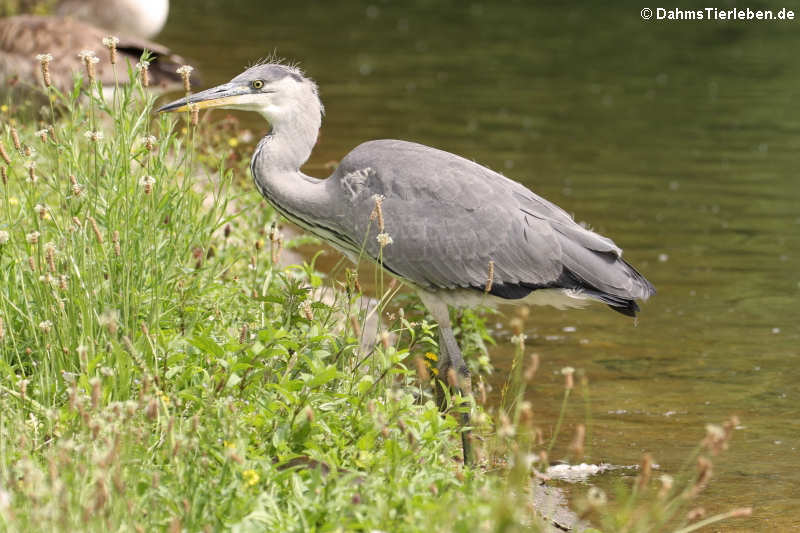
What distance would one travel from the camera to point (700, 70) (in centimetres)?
1650

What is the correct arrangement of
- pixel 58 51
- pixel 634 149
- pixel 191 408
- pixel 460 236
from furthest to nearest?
pixel 634 149 < pixel 58 51 < pixel 460 236 < pixel 191 408

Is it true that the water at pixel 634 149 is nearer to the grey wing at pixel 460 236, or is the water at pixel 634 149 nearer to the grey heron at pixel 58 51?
the grey wing at pixel 460 236

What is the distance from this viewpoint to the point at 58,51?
9828 mm

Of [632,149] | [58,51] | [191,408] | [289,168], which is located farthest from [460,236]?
[632,149]

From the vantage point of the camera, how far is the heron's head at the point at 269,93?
529 cm

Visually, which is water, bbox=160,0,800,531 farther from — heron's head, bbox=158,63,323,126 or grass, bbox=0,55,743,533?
heron's head, bbox=158,63,323,126

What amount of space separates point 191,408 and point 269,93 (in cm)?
172

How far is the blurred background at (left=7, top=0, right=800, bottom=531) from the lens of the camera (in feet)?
20.6

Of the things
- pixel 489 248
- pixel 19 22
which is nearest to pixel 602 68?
pixel 19 22

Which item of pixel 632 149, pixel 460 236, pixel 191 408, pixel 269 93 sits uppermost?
pixel 269 93

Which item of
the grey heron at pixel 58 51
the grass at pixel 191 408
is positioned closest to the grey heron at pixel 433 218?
the grass at pixel 191 408

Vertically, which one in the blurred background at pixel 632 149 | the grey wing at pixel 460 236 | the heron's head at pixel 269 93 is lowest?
the blurred background at pixel 632 149

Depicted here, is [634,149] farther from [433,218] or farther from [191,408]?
[191,408]

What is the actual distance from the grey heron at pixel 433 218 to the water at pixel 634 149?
0.99 meters
